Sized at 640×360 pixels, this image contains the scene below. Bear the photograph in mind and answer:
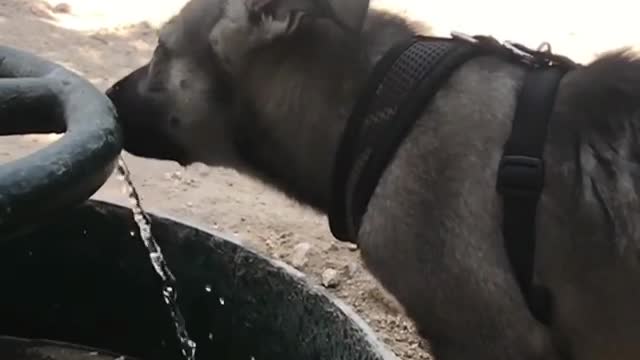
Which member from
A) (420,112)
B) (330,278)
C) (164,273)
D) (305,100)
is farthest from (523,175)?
(330,278)

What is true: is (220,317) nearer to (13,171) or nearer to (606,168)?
(606,168)

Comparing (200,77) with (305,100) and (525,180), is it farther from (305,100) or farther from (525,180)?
(525,180)

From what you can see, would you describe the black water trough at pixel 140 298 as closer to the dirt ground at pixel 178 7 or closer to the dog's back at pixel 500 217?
the dog's back at pixel 500 217

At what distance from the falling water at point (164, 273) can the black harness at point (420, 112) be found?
404 millimetres

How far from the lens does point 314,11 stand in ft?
9.32

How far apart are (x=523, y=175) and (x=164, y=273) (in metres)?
0.86

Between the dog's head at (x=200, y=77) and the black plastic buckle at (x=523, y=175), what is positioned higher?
the black plastic buckle at (x=523, y=175)

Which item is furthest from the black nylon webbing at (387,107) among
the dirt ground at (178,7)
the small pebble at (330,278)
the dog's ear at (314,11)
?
the small pebble at (330,278)

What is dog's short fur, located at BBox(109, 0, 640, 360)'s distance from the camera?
2.60 meters

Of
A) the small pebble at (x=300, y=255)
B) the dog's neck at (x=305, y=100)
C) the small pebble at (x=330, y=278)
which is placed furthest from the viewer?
the small pebble at (x=300, y=255)

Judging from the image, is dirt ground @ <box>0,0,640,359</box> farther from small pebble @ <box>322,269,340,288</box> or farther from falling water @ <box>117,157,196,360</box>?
falling water @ <box>117,157,196,360</box>

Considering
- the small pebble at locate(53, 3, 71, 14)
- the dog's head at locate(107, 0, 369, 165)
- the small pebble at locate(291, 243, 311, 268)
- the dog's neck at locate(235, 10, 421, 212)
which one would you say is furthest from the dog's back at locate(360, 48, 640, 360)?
the small pebble at locate(53, 3, 71, 14)

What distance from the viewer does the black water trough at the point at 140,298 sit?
251 cm

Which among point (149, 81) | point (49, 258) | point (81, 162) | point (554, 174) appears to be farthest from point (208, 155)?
point (81, 162)
